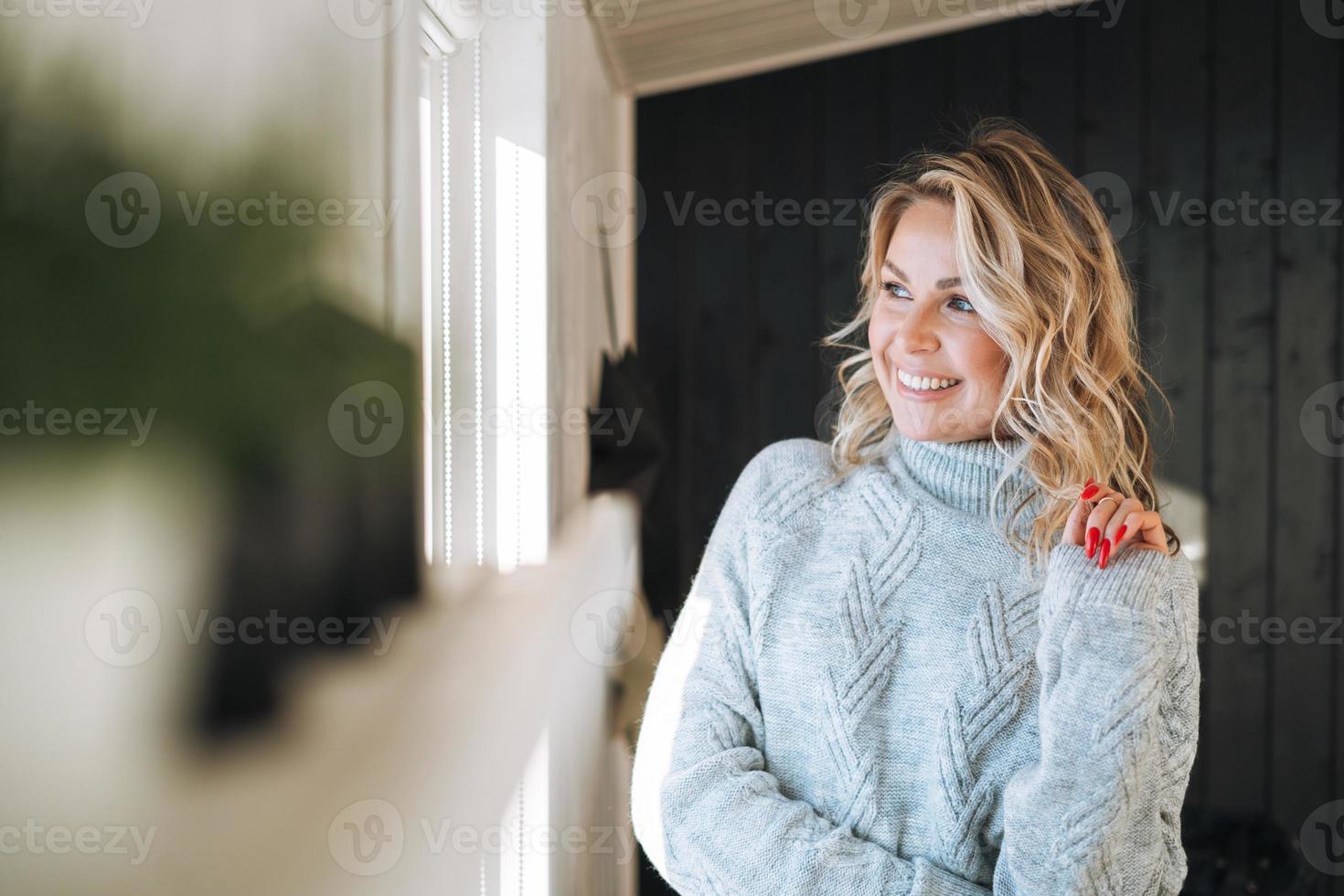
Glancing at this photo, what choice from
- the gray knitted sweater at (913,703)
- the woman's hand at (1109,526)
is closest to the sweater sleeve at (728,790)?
the gray knitted sweater at (913,703)

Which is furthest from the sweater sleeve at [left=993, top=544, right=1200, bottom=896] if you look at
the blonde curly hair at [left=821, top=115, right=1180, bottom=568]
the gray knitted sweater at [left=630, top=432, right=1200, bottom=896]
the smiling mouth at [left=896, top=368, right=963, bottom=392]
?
the smiling mouth at [left=896, top=368, right=963, bottom=392]

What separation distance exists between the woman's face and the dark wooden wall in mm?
1620

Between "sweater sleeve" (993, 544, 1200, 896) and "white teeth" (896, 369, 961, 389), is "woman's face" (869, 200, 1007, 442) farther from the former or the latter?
"sweater sleeve" (993, 544, 1200, 896)

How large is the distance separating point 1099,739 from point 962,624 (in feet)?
0.75

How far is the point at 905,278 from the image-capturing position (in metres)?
1.33

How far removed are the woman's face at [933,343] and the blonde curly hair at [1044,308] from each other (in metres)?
0.02

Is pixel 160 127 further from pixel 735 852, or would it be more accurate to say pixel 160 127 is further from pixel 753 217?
pixel 753 217

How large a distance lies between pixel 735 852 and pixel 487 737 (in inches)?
16.1

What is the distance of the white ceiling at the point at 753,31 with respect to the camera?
8.49ft

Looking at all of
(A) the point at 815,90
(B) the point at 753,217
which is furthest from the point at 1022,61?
(B) the point at 753,217

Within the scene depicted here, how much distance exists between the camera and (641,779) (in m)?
1.32

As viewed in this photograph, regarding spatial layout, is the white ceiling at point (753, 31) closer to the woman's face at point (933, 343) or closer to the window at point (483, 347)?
the window at point (483, 347)

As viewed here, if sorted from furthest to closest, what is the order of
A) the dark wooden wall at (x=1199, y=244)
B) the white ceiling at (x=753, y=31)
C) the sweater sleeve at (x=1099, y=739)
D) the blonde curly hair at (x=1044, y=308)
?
the dark wooden wall at (x=1199, y=244) → the white ceiling at (x=753, y=31) → the blonde curly hair at (x=1044, y=308) → the sweater sleeve at (x=1099, y=739)

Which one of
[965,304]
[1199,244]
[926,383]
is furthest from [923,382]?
[1199,244]
